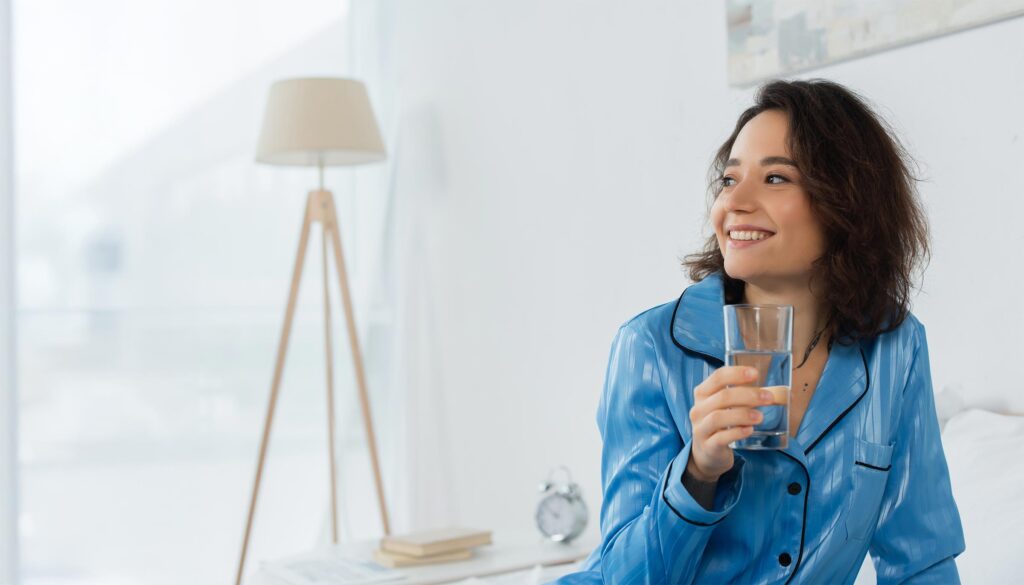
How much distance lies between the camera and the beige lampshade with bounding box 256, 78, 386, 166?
3004 mm

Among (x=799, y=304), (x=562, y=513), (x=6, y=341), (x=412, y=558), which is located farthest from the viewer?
(x=6, y=341)

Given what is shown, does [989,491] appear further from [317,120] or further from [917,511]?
[317,120]

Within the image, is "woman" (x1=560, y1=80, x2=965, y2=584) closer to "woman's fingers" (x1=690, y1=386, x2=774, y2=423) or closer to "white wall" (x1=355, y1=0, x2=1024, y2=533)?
"woman's fingers" (x1=690, y1=386, x2=774, y2=423)

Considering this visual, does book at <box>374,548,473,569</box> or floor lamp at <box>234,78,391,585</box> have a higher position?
floor lamp at <box>234,78,391,585</box>

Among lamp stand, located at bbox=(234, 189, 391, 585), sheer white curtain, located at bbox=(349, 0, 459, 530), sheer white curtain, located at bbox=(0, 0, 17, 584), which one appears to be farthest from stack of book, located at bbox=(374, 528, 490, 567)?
sheer white curtain, located at bbox=(0, 0, 17, 584)

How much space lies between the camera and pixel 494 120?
312cm

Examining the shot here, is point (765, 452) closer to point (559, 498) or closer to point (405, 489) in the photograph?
point (559, 498)

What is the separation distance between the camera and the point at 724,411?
3.62ft

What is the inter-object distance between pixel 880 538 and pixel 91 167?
2731 mm

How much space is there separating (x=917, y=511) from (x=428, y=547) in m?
1.22

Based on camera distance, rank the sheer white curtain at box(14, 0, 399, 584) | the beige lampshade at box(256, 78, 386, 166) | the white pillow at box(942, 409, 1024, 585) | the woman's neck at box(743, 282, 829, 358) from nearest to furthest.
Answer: the woman's neck at box(743, 282, 829, 358) → the white pillow at box(942, 409, 1024, 585) → the beige lampshade at box(256, 78, 386, 166) → the sheer white curtain at box(14, 0, 399, 584)

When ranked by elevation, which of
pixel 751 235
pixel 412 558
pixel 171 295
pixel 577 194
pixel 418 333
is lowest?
pixel 412 558

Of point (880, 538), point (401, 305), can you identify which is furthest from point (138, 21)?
point (880, 538)

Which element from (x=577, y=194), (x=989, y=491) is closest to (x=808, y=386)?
(x=989, y=491)
